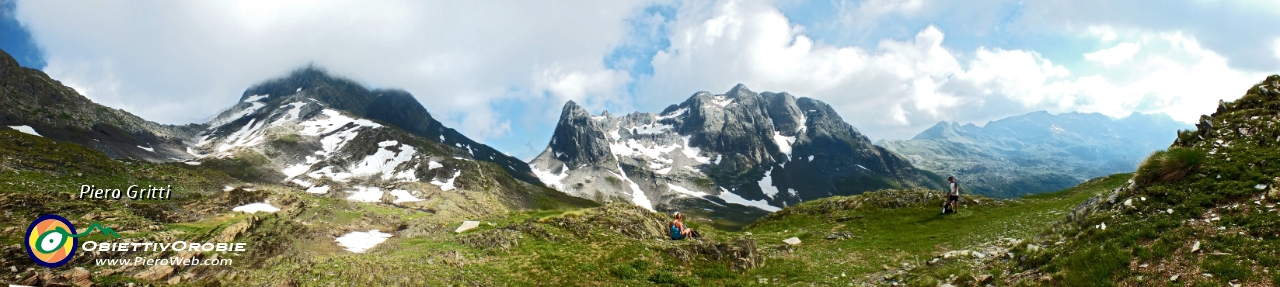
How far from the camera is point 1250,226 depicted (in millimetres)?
11055

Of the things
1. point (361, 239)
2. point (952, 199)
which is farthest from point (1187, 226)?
point (361, 239)

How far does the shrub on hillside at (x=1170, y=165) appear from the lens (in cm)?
1536

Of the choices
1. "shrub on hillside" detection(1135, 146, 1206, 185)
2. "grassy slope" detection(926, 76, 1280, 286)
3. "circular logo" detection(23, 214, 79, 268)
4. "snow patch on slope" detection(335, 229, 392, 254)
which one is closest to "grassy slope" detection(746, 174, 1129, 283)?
"grassy slope" detection(926, 76, 1280, 286)

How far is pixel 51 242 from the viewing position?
2125cm

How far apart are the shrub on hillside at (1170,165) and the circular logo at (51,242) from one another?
4382cm

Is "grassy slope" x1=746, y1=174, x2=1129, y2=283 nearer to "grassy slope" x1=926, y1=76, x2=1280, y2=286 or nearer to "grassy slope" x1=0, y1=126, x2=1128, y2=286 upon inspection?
"grassy slope" x1=0, y1=126, x2=1128, y2=286

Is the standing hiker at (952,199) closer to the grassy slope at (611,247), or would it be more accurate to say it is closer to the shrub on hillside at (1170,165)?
the grassy slope at (611,247)

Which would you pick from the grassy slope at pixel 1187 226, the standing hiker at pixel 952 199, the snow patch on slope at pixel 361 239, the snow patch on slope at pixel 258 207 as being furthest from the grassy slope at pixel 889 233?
the snow patch on slope at pixel 258 207

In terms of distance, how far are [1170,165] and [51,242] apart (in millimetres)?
45119

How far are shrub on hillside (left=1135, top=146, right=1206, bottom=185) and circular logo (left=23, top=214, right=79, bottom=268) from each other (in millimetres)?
43815

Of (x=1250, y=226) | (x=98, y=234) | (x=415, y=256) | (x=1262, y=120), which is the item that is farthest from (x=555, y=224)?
(x=1262, y=120)

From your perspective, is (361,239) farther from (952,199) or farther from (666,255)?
(952,199)

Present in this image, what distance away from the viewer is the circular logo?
2075 cm

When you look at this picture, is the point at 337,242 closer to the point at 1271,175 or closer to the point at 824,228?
the point at 824,228
